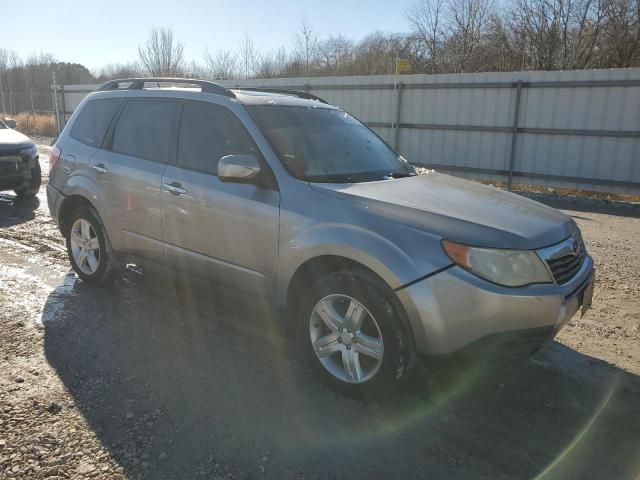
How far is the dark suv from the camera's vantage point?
8656 mm

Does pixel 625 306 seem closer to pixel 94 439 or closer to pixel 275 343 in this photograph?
pixel 275 343

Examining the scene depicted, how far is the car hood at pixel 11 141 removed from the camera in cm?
877

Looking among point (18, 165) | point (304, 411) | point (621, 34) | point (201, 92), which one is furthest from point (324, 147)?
point (621, 34)

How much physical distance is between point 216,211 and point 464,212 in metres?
1.68

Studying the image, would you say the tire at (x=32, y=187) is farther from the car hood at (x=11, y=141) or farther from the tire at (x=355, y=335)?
the tire at (x=355, y=335)

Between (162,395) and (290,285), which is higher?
(290,285)

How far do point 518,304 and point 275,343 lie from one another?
1.85 m

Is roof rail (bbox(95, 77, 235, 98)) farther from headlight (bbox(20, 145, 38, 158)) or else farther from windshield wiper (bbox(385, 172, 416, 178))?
headlight (bbox(20, 145, 38, 158))

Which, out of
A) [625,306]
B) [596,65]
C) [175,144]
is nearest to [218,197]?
[175,144]

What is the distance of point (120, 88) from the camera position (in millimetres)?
4914

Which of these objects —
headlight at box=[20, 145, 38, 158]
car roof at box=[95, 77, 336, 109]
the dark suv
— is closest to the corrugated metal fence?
headlight at box=[20, 145, 38, 158]

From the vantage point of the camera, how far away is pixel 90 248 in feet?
15.8

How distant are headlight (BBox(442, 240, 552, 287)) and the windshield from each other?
104 centimetres

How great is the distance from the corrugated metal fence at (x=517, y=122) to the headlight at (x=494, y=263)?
29.3 ft
